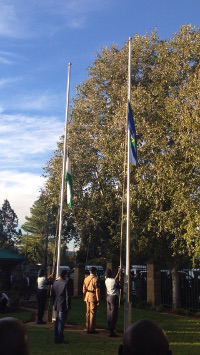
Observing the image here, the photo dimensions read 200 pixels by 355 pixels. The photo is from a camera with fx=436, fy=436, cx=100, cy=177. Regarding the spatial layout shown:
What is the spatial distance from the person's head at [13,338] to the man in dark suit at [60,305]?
27.9 feet

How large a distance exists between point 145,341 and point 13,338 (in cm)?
59

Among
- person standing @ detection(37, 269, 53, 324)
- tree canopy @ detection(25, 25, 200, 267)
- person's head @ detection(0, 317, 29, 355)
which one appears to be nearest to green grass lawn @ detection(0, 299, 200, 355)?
person standing @ detection(37, 269, 53, 324)

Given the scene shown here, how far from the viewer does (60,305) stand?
10.3 m

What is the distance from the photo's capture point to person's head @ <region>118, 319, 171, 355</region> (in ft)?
6.35

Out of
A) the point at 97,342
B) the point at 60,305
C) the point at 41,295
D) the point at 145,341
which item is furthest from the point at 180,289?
the point at 145,341

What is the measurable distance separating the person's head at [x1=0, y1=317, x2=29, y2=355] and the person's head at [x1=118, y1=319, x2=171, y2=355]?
47 cm

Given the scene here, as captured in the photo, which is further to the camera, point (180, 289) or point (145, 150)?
point (145, 150)

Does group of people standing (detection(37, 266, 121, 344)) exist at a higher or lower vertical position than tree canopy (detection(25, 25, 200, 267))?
lower

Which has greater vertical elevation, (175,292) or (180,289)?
(180,289)

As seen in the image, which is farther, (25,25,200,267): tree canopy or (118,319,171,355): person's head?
(25,25,200,267): tree canopy

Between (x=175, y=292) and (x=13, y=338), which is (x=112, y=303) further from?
(x=13, y=338)

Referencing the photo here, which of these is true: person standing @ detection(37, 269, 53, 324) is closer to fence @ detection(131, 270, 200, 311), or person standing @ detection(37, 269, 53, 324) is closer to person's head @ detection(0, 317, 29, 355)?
fence @ detection(131, 270, 200, 311)

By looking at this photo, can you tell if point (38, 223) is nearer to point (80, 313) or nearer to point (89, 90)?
point (89, 90)

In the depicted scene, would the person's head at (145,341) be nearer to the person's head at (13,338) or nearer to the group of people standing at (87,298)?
the person's head at (13,338)
